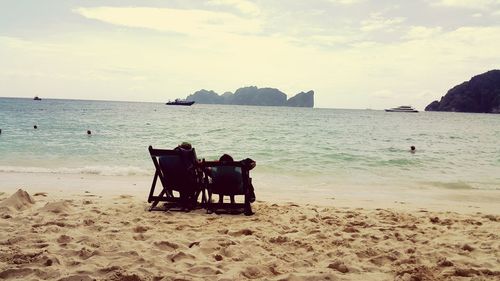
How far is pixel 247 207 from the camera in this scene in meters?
7.42

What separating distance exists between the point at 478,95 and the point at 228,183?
156467 mm

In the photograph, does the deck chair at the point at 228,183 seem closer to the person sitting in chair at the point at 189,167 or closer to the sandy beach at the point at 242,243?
the person sitting in chair at the point at 189,167

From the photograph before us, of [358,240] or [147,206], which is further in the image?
[147,206]

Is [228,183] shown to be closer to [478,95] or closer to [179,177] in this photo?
[179,177]

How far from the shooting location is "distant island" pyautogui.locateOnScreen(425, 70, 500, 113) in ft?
448

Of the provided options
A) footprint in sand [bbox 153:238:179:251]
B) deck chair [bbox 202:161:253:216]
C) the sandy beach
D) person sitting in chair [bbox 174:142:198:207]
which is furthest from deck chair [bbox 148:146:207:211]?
footprint in sand [bbox 153:238:179:251]

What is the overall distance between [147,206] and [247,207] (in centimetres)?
187

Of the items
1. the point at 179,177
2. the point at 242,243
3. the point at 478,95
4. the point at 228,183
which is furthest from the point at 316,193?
the point at 478,95

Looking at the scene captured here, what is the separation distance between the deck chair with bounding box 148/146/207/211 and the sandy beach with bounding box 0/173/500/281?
1.21 ft

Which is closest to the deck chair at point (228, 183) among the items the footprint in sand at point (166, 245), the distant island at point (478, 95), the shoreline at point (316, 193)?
the shoreline at point (316, 193)

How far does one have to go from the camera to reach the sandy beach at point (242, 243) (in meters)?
4.33

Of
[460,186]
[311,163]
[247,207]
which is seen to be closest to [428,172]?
[460,186]

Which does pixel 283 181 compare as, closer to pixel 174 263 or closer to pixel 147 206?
pixel 147 206

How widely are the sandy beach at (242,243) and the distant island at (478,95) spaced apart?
151 m
